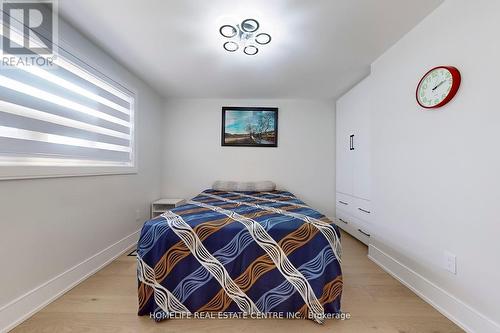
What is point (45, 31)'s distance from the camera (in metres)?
1.61

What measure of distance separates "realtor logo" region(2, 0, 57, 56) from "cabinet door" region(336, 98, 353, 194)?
345 centimetres

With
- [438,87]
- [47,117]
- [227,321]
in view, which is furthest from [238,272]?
[438,87]

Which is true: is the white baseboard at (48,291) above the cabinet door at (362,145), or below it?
below

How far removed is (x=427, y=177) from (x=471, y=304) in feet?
2.84

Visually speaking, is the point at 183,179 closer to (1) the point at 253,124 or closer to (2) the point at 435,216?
(1) the point at 253,124

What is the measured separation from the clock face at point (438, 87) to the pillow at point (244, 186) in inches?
87.6

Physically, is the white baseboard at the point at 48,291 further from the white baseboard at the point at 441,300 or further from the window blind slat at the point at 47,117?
the white baseboard at the point at 441,300

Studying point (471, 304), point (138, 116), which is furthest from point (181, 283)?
point (138, 116)

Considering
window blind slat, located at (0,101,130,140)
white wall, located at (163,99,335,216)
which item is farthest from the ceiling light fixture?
white wall, located at (163,99,335,216)

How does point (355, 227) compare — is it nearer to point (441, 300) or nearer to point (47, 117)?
point (441, 300)

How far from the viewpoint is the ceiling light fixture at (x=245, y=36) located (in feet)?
5.73

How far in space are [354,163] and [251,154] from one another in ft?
5.44

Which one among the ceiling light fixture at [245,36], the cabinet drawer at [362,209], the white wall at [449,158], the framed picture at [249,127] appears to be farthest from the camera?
the framed picture at [249,127]

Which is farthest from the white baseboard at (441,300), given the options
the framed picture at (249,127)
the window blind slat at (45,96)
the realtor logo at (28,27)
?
the realtor logo at (28,27)
